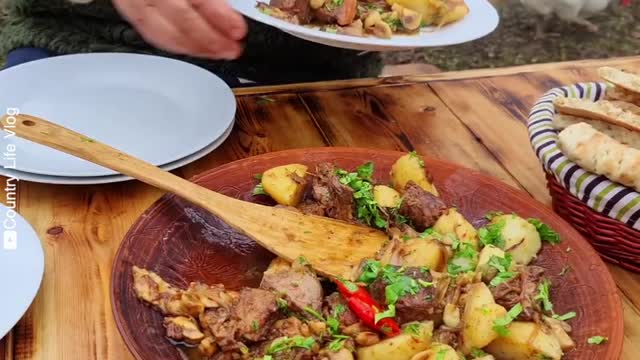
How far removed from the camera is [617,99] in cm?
125

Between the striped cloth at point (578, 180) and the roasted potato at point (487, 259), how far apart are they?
0.59ft

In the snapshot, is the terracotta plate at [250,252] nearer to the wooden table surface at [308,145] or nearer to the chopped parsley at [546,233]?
the chopped parsley at [546,233]

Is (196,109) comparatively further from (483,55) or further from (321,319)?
(483,55)

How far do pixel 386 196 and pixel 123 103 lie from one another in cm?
67

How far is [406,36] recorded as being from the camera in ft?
5.05

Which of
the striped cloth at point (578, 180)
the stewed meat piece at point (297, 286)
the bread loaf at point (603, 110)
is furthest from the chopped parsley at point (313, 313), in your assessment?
the bread loaf at point (603, 110)

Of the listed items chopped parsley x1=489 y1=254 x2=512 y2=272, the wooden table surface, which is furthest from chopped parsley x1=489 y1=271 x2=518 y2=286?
the wooden table surface

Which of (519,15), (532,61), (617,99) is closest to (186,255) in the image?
(617,99)

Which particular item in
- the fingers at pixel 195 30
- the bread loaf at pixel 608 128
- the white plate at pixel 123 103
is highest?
the fingers at pixel 195 30

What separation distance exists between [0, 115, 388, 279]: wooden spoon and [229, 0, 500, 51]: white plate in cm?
43

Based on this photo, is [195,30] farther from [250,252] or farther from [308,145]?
[308,145]

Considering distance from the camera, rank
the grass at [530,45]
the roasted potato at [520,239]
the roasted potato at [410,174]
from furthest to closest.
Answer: the grass at [530,45], the roasted potato at [410,174], the roasted potato at [520,239]

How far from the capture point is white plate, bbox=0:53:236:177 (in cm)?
135

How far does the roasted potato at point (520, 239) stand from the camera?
41.1 inches
